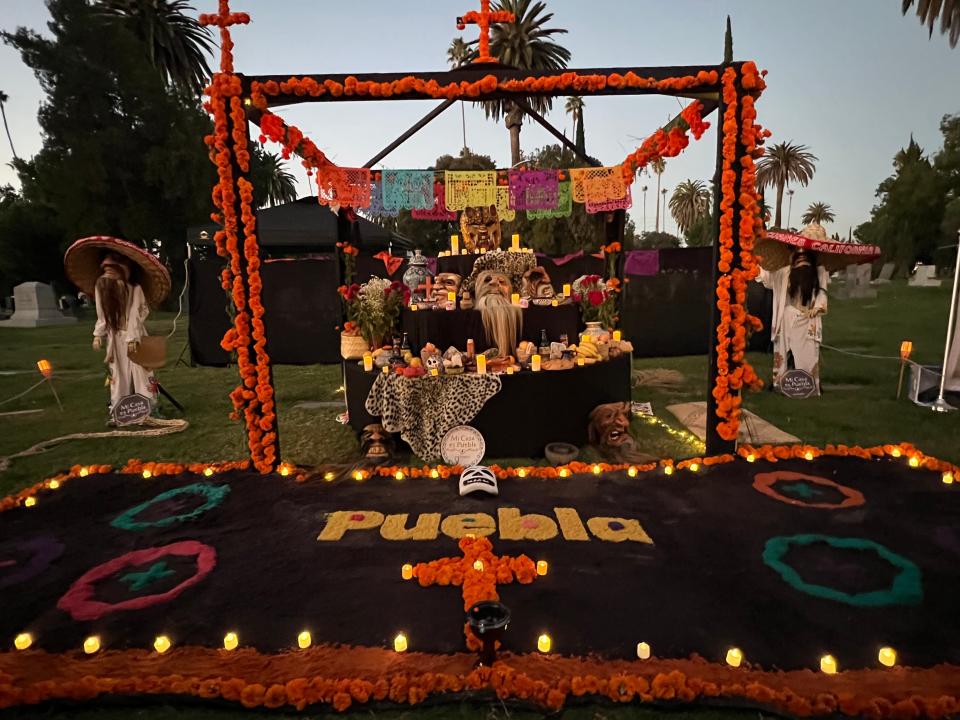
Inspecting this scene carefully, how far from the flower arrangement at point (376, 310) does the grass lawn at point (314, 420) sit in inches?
55.5

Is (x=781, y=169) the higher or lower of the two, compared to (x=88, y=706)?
higher

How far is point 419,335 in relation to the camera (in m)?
6.57

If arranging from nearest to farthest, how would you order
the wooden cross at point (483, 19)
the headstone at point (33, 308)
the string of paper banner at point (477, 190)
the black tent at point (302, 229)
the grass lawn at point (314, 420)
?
1. the grass lawn at point (314, 420)
2. the wooden cross at point (483, 19)
3. the string of paper banner at point (477, 190)
4. the black tent at point (302, 229)
5. the headstone at point (33, 308)

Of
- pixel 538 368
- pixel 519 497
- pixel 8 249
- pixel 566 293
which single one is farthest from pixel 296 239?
pixel 8 249

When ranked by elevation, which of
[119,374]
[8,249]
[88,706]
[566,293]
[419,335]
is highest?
[8,249]

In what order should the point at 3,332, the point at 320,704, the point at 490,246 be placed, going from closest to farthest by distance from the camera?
the point at 320,704 < the point at 490,246 < the point at 3,332

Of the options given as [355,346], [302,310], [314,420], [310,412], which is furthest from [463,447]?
[302,310]

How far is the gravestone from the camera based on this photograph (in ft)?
84.6

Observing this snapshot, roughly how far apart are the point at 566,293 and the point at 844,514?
15.8ft

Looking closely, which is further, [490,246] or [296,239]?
[296,239]

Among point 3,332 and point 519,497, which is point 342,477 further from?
point 3,332

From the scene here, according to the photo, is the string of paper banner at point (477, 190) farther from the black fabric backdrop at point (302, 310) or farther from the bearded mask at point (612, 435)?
the black fabric backdrop at point (302, 310)

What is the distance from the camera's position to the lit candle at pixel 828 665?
98.8 inches

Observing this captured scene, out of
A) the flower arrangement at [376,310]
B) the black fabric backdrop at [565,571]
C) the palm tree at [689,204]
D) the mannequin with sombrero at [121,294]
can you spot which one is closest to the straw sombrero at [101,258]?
the mannequin with sombrero at [121,294]
